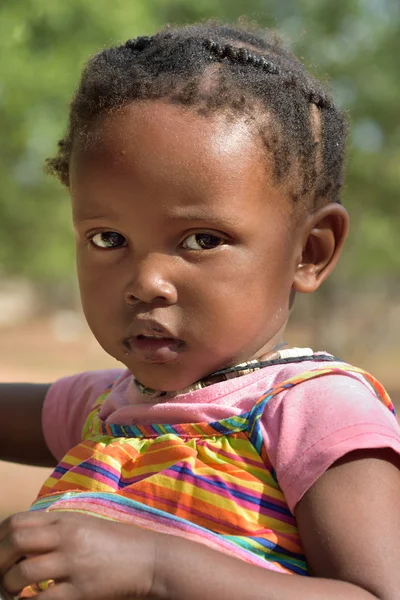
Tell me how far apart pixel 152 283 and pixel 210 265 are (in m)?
0.12

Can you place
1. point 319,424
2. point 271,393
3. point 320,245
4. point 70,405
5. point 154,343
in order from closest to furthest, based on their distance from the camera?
point 319,424 < point 271,393 < point 154,343 < point 320,245 < point 70,405

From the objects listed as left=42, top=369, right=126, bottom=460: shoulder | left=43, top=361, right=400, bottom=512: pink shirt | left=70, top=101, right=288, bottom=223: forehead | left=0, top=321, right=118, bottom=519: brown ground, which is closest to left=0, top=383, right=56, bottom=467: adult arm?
left=42, top=369, right=126, bottom=460: shoulder

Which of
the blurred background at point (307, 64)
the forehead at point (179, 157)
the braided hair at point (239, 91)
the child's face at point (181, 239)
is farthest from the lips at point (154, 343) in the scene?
the blurred background at point (307, 64)

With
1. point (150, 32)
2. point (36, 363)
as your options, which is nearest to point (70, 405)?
point (150, 32)

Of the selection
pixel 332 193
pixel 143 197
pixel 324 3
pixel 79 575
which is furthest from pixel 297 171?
pixel 324 3

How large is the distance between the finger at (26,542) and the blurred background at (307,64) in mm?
1366

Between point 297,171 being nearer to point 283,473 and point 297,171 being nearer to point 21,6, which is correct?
point 283,473

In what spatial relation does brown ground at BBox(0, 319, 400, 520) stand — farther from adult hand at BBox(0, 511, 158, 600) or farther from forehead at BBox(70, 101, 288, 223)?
adult hand at BBox(0, 511, 158, 600)

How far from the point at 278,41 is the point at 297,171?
1.63 ft

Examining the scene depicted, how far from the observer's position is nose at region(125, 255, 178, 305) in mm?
1878

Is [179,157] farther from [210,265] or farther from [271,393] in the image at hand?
[271,393]

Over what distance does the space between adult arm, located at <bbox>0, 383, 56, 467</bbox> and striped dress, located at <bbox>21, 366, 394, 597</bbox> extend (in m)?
0.58

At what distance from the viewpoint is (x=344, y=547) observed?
1.59 metres

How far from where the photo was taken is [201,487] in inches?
70.6
